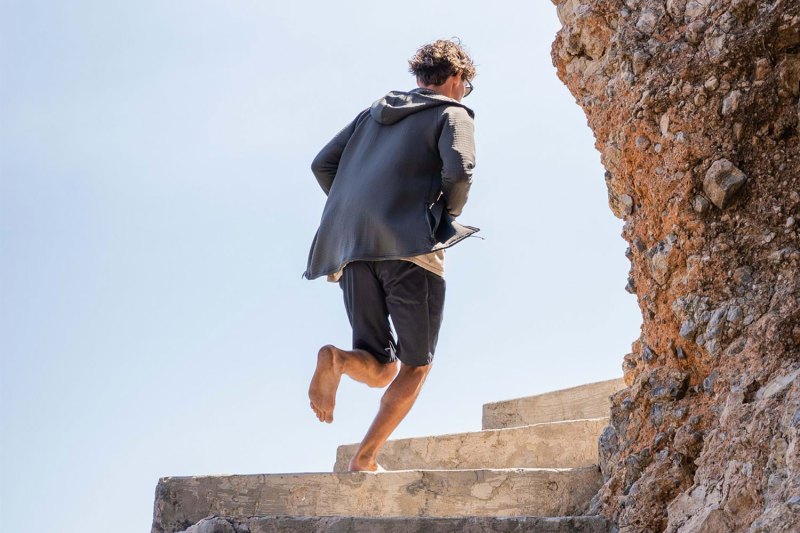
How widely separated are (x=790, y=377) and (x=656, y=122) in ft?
3.43

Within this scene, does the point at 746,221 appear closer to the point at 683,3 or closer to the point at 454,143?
the point at 683,3

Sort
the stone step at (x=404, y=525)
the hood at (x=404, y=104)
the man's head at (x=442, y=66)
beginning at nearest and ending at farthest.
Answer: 1. the stone step at (x=404, y=525)
2. the hood at (x=404, y=104)
3. the man's head at (x=442, y=66)

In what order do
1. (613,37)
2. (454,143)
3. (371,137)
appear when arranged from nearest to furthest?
1. (613,37)
2. (454,143)
3. (371,137)

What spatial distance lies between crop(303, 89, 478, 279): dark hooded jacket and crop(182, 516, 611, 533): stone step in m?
1.07

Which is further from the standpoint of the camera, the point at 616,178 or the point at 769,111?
the point at 616,178

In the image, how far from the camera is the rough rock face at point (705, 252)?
8.37 feet

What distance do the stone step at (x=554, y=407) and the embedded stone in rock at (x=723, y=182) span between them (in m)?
2.02

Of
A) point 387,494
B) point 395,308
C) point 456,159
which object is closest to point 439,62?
point 456,159

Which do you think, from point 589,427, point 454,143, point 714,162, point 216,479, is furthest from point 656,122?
point 216,479

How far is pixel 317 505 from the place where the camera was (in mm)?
3324

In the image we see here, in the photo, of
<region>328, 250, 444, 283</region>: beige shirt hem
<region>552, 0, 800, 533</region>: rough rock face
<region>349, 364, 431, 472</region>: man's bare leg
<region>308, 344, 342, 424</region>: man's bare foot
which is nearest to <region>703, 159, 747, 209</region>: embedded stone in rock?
<region>552, 0, 800, 533</region>: rough rock face

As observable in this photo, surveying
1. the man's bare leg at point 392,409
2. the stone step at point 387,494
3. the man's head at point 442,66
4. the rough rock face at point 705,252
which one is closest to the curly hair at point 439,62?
the man's head at point 442,66

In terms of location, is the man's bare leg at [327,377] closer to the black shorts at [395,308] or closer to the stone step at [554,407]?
the black shorts at [395,308]

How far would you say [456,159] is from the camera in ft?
11.8
